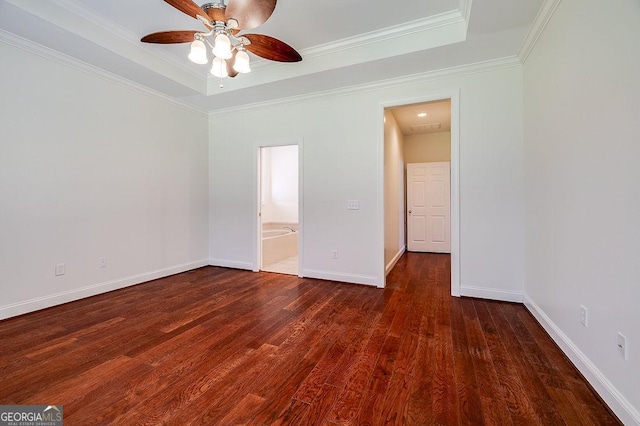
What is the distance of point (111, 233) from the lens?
337 cm

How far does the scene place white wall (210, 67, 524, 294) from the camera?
9.78 ft

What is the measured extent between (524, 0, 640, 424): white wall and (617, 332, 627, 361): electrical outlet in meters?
0.03

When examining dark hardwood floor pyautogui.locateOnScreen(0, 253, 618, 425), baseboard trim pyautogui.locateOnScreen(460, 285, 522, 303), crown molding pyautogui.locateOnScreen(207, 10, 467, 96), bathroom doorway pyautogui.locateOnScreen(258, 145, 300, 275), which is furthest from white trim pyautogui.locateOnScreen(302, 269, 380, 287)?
bathroom doorway pyautogui.locateOnScreen(258, 145, 300, 275)

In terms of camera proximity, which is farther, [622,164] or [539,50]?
[539,50]

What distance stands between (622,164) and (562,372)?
1.32 metres

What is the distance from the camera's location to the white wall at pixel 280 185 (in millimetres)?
8805

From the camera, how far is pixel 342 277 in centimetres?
377

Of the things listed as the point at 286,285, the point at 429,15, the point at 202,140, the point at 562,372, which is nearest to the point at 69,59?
the point at 202,140

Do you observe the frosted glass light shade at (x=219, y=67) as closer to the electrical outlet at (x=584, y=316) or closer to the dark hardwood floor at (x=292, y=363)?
the dark hardwood floor at (x=292, y=363)

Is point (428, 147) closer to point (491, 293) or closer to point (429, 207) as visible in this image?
point (429, 207)

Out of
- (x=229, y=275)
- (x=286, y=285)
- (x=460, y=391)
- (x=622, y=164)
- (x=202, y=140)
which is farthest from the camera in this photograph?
(x=202, y=140)

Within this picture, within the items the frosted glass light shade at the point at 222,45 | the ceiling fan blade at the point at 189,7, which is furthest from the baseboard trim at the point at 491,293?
the ceiling fan blade at the point at 189,7

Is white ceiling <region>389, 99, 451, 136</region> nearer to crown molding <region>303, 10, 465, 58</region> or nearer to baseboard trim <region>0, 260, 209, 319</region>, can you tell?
crown molding <region>303, 10, 465, 58</region>

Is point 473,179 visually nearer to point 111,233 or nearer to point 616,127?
point 616,127
